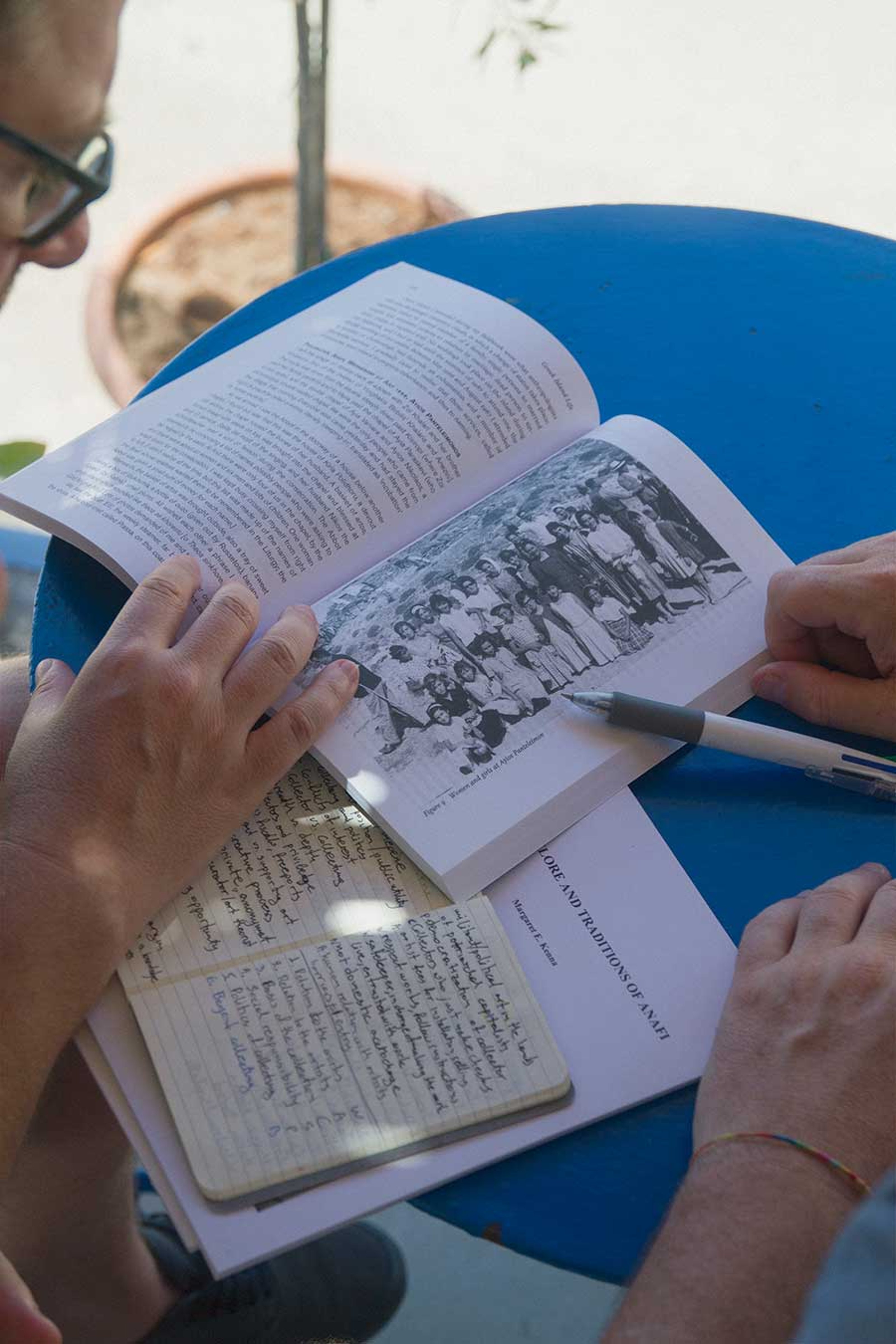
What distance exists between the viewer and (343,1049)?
0.78m

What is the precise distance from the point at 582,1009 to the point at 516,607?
0.32 meters

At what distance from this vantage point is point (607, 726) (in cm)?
93

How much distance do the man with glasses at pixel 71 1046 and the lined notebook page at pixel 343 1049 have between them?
3.2 inches

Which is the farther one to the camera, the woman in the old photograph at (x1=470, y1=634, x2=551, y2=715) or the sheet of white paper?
the woman in the old photograph at (x1=470, y1=634, x2=551, y2=715)

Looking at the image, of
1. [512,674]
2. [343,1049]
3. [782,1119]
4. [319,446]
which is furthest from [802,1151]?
[319,446]

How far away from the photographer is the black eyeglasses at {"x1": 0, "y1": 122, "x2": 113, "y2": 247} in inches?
32.3

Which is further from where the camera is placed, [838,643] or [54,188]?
[838,643]

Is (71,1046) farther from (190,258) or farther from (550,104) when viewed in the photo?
(550,104)

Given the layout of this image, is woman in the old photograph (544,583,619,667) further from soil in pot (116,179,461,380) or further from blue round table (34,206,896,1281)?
soil in pot (116,179,461,380)

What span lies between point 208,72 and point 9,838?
2770 mm

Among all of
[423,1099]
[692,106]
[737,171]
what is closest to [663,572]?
[423,1099]

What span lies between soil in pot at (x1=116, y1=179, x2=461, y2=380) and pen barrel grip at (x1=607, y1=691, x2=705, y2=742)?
62.2 inches

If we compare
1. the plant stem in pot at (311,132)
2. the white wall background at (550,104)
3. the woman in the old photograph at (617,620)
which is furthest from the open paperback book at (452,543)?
the white wall background at (550,104)

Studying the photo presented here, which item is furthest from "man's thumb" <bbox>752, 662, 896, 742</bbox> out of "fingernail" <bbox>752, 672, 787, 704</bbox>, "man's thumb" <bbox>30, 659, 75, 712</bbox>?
"man's thumb" <bbox>30, 659, 75, 712</bbox>
